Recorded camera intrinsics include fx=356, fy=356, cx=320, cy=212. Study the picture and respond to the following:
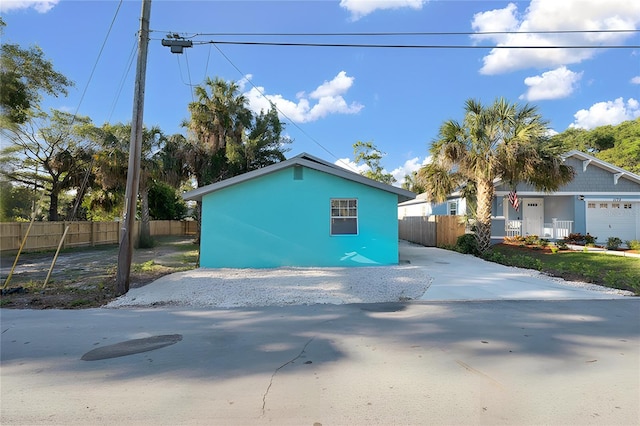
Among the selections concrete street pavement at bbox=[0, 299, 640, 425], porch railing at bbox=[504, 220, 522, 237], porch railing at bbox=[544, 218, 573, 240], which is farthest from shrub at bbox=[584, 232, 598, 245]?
concrete street pavement at bbox=[0, 299, 640, 425]

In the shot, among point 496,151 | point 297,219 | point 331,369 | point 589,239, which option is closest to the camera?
A: point 331,369

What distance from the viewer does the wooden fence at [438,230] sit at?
A: 1922 centimetres

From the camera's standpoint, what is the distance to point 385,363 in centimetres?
423

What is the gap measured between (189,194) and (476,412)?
1106cm

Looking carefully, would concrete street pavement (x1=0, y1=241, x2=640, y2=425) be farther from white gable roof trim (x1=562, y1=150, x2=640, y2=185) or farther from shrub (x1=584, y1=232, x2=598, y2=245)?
white gable roof trim (x1=562, y1=150, x2=640, y2=185)

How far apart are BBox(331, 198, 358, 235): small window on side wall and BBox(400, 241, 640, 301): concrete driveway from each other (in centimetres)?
290

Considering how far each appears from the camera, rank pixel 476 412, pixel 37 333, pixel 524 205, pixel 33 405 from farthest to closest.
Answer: pixel 524 205 → pixel 37 333 → pixel 33 405 → pixel 476 412

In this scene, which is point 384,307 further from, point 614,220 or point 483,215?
point 614,220

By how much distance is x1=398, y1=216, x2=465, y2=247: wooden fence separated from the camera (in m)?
19.2

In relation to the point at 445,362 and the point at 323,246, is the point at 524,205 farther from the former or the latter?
the point at 445,362

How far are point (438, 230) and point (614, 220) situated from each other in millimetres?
10484

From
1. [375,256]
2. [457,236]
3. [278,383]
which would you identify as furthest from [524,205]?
[278,383]

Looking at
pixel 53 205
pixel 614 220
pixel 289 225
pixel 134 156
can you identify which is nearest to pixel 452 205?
pixel 614 220

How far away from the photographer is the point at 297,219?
1247 centimetres
